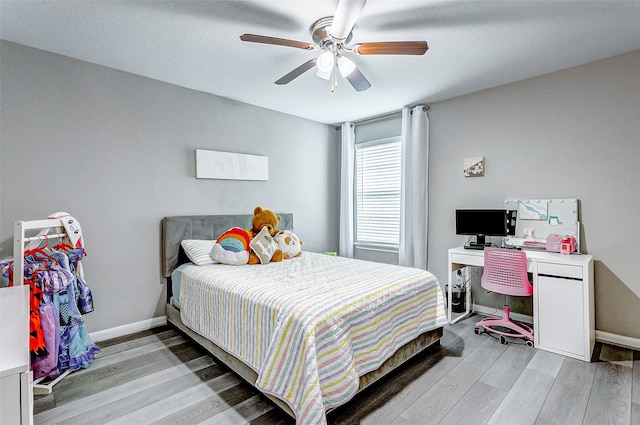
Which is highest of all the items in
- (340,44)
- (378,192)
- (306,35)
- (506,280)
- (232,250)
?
(306,35)

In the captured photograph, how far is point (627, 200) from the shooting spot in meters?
2.67

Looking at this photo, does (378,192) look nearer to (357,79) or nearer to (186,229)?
(357,79)

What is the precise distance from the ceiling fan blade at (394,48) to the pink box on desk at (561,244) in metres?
2.20

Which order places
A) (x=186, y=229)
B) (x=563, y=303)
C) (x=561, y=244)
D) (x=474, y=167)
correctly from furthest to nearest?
(x=474, y=167), (x=186, y=229), (x=561, y=244), (x=563, y=303)

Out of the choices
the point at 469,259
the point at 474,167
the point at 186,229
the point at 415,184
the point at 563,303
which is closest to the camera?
the point at 563,303

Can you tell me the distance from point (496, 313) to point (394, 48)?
297 cm

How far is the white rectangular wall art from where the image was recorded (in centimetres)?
345

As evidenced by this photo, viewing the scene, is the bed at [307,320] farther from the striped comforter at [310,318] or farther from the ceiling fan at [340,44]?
the ceiling fan at [340,44]

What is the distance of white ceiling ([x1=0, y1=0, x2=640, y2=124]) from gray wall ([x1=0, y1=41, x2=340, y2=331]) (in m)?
0.21

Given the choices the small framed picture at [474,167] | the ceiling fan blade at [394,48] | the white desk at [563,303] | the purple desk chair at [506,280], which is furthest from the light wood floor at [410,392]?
the ceiling fan blade at [394,48]

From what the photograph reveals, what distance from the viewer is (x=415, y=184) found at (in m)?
3.97

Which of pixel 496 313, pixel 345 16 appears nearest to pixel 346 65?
pixel 345 16

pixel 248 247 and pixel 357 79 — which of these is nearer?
pixel 357 79

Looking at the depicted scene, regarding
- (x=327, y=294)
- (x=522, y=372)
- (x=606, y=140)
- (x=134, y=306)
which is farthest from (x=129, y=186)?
(x=606, y=140)
